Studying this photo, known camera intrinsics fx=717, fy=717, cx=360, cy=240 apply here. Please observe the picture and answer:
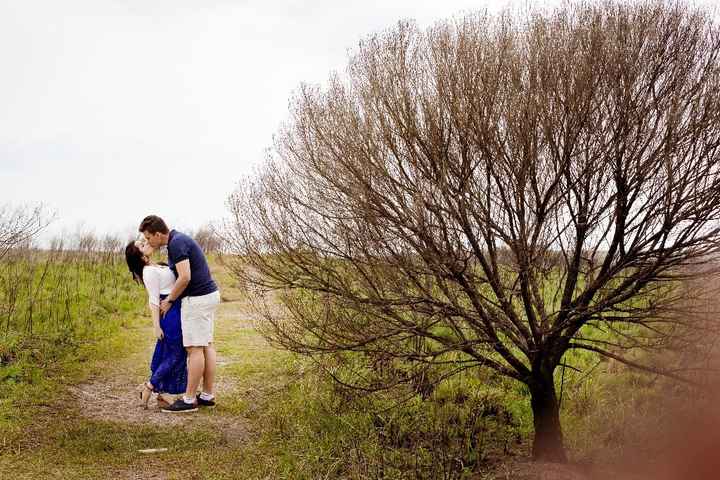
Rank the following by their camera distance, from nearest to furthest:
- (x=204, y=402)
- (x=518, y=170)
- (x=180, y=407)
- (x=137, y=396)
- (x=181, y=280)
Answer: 1. (x=518, y=170)
2. (x=181, y=280)
3. (x=180, y=407)
4. (x=204, y=402)
5. (x=137, y=396)

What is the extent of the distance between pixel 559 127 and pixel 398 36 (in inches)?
70.7

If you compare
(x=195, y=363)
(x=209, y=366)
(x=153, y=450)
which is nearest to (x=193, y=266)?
(x=195, y=363)

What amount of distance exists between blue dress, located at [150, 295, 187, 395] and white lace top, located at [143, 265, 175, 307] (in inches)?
4.2

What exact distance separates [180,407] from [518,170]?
184 inches

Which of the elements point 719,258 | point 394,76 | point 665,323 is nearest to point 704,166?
point 719,258

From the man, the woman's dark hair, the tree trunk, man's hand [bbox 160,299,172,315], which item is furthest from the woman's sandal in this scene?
the tree trunk

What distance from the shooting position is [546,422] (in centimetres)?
730

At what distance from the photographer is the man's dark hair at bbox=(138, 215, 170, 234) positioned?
25.2 feet

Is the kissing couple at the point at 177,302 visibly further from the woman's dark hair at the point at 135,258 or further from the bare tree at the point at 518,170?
the bare tree at the point at 518,170

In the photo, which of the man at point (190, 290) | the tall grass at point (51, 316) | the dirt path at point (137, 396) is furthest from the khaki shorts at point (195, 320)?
the tall grass at point (51, 316)

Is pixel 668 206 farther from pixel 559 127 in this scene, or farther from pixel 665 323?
pixel 665 323

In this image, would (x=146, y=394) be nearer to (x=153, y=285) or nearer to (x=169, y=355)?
(x=169, y=355)

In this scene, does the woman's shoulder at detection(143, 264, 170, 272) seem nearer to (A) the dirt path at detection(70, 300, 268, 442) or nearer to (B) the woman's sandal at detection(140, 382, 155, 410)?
(B) the woman's sandal at detection(140, 382, 155, 410)

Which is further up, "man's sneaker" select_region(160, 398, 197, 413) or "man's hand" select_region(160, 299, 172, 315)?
"man's hand" select_region(160, 299, 172, 315)
